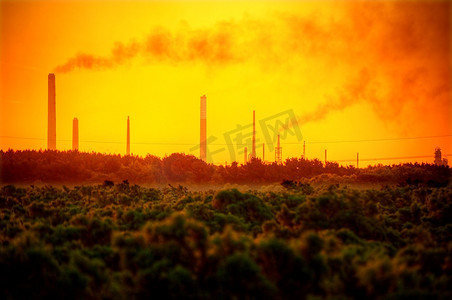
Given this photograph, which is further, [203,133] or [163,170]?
[203,133]

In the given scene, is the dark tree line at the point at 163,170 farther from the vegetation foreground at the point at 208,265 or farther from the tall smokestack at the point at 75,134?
the vegetation foreground at the point at 208,265

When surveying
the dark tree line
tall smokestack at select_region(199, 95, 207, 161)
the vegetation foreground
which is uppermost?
tall smokestack at select_region(199, 95, 207, 161)

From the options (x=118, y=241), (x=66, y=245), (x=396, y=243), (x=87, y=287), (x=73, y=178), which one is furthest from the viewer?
(x=73, y=178)

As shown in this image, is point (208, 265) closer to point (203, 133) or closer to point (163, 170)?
point (163, 170)

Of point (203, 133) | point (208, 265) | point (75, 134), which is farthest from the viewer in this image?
point (75, 134)

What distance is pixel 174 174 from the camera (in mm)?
85312

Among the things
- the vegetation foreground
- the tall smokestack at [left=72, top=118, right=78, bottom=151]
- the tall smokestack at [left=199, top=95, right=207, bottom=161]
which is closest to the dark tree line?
the tall smokestack at [left=199, top=95, right=207, bottom=161]

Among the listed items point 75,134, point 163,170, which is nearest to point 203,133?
point 163,170

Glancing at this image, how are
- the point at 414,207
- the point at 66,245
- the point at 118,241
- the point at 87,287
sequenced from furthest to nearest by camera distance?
1. the point at 414,207
2. the point at 66,245
3. the point at 118,241
4. the point at 87,287

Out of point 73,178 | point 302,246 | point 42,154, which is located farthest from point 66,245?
point 42,154

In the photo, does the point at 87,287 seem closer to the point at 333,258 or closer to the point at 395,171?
the point at 333,258

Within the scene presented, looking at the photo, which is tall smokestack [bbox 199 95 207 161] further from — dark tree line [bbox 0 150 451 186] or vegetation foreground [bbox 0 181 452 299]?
vegetation foreground [bbox 0 181 452 299]

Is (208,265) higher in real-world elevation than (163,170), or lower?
lower

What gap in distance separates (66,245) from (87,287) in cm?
512
